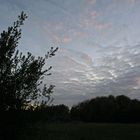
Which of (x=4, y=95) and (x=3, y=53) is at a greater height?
(x=3, y=53)

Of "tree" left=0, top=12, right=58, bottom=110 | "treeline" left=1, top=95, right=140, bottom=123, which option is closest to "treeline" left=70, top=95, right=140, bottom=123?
"treeline" left=1, top=95, right=140, bottom=123

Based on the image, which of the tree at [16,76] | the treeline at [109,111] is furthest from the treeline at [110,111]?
the tree at [16,76]

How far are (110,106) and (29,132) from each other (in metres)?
142

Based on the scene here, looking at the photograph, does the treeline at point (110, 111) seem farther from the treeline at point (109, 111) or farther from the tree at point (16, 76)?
the tree at point (16, 76)

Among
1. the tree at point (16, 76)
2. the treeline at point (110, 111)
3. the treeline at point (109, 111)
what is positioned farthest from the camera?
the treeline at point (110, 111)

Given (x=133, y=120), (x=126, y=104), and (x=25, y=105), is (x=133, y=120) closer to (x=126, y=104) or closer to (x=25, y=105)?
(x=126, y=104)

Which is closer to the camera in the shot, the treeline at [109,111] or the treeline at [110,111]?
the treeline at [109,111]

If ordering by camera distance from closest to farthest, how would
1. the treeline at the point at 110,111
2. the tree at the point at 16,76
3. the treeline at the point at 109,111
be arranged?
the tree at the point at 16,76 → the treeline at the point at 109,111 → the treeline at the point at 110,111

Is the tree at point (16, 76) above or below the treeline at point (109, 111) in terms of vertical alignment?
below

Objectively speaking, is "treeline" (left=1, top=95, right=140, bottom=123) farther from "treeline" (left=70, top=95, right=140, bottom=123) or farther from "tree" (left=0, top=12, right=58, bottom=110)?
"tree" (left=0, top=12, right=58, bottom=110)

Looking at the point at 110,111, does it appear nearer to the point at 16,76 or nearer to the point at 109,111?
the point at 109,111

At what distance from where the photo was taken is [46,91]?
7.96 meters

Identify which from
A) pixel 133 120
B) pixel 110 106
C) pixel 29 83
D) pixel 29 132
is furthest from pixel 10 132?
pixel 110 106

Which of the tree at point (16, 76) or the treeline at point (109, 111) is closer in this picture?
the tree at point (16, 76)
